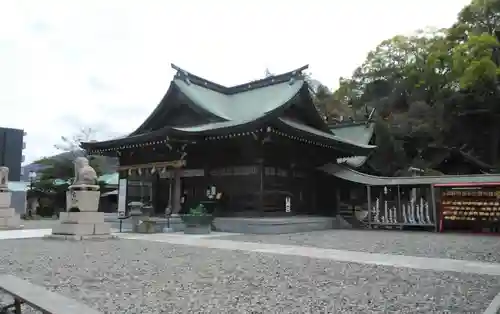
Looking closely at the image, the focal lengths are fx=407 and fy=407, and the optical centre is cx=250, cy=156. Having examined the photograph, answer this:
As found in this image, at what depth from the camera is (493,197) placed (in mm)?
15555

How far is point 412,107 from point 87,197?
24.9 metres

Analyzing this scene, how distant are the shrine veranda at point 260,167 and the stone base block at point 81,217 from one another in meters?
4.61

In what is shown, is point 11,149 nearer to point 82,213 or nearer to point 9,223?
point 9,223

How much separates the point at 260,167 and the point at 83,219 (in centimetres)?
675

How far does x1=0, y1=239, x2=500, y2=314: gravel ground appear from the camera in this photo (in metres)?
4.57

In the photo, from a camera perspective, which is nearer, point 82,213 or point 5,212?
point 82,213

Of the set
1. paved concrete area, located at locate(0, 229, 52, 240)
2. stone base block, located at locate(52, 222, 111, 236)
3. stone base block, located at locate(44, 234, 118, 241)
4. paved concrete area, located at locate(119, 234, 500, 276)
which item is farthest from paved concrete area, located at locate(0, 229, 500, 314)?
paved concrete area, located at locate(0, 229, 52, 240)

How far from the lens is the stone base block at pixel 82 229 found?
464 inches

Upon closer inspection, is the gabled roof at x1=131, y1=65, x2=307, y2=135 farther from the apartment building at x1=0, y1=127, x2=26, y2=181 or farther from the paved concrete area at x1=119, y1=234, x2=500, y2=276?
the apartment building at x1=0, y1=127, x2=26, y2=181

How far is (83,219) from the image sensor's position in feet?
39.0

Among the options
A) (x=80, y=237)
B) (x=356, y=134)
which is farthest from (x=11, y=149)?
(x=356, y=134)

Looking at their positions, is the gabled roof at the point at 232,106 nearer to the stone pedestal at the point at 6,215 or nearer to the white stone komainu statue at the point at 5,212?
the white stone komainu statue at the point at 5,212

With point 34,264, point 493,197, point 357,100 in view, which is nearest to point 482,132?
point 357,100

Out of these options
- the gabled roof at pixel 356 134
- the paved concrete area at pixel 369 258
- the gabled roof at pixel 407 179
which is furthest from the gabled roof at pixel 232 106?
the paved concrete area at pixel 369 258
